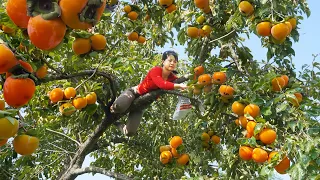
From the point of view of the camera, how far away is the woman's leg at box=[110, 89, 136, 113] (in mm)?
3973

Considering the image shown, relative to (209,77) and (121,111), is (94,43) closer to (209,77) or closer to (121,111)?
(209,77)

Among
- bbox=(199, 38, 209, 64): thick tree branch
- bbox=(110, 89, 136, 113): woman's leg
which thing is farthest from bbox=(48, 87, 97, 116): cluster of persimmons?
bbox=(199, 38, 209, 64): thick tree branch

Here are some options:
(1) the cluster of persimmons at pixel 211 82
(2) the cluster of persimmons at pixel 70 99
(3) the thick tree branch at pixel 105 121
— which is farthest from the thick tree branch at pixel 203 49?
(2) the cluster of persimmons at pixel 70 99

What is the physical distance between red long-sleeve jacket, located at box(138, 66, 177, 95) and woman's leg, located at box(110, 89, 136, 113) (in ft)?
0.40

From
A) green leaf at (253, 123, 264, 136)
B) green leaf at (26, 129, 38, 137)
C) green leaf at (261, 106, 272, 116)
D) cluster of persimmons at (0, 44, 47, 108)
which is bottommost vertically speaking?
green leaf at (26, 129, 38, 137)

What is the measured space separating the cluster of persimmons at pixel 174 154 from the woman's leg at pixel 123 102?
62cm

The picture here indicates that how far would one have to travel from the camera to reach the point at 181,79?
389 centimetres

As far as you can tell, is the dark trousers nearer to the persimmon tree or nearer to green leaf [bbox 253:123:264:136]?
the persimmon tree

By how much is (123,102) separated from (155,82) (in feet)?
1.71

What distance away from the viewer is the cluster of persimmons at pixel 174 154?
4020 mm

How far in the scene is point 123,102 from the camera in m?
3.99

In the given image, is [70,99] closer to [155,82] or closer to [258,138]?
[155,82]

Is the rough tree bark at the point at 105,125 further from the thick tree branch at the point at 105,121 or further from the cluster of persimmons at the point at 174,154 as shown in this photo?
the cluster of persimmons at the point at 174,154

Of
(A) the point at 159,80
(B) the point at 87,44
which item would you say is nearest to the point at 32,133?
(B) the point at 87,44
